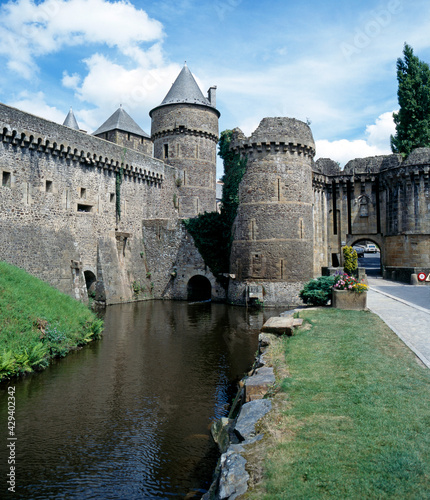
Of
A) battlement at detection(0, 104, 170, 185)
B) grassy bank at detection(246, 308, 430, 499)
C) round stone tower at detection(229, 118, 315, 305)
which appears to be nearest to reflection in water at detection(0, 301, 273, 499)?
grassy bank at detection(246, 308, 430, 499)

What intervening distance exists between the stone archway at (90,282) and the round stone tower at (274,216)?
830 cm

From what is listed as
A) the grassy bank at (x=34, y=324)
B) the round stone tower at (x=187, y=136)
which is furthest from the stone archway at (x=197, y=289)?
the grassy bank at (x=34, y=324)

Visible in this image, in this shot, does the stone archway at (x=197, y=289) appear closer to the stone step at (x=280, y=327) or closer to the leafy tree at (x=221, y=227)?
the leafy tree at (x=221, y=227)

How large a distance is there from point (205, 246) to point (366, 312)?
1472cm

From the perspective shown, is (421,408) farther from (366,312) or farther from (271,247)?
(271,247)

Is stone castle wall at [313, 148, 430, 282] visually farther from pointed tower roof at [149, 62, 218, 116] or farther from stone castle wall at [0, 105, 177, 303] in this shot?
stone castle wall at [0, 105, 177, 303]

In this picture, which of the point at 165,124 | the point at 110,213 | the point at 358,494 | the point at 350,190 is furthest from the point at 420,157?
the point at 358,494

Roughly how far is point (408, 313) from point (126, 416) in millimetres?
9352

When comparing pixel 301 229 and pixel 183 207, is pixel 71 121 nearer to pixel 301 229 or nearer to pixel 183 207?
pixel 183 207

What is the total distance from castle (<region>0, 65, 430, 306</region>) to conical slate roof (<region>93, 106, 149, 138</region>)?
2.71 feet

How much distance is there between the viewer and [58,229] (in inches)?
866

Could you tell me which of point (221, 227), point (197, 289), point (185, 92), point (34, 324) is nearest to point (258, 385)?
point (34, 324)

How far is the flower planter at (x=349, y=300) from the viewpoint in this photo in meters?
13.9

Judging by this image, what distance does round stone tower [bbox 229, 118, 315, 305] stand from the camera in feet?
77.9
